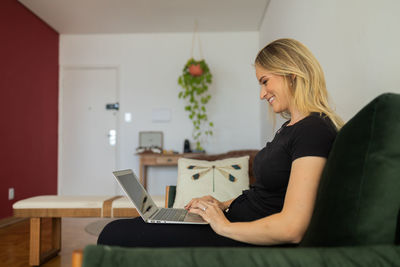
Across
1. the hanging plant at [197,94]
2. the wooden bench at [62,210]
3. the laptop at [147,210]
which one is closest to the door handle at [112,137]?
the hanging plant at [197,94]

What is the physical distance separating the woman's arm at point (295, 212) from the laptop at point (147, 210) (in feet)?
0.89

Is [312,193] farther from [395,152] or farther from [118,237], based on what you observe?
[118,237]

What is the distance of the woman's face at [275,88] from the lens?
1.17m

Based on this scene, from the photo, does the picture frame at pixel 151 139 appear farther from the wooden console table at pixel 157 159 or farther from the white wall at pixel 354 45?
the white wall at pixel 354 45

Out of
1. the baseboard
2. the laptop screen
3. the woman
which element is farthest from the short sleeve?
the baseboard

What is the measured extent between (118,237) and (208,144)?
435 cm

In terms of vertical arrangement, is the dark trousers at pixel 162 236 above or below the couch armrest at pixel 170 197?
above

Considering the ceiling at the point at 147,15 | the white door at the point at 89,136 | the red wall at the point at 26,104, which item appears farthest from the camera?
the white door at the point at 89,136

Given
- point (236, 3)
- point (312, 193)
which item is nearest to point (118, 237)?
point (312, 193)

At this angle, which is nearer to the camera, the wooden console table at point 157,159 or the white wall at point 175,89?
the wooden console table at point 157,159

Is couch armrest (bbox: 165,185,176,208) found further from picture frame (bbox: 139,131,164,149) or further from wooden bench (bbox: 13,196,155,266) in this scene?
picture frame (bbox: 139,131,164,149)

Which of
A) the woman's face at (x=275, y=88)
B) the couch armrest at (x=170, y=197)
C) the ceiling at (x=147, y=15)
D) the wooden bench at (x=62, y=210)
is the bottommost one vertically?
the wooden bench at (x=62, y=210)

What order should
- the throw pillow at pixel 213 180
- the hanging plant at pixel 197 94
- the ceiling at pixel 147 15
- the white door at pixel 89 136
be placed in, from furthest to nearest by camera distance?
the white door at pixel 89 136, the hanging plant at pixel 197 94, the ceiling at pixel 147 15, the throw pillow at pixel 213 180

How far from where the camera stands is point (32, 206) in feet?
8.04
